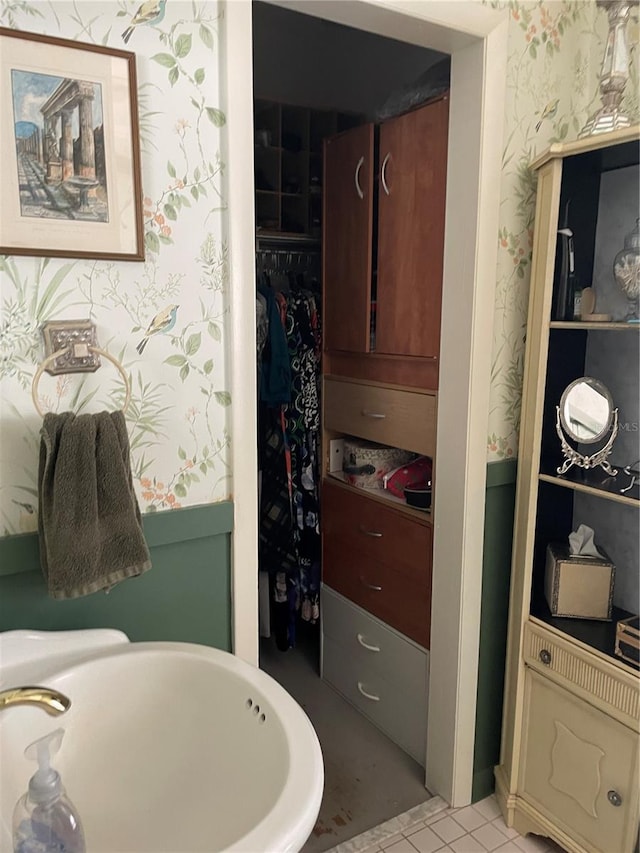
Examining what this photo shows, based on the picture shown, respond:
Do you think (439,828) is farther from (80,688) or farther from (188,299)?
(188,299)

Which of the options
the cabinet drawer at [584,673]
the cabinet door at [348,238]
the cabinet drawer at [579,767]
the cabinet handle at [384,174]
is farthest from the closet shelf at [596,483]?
the cabinet handle at [384,174]

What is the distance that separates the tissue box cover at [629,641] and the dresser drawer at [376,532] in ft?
1.90

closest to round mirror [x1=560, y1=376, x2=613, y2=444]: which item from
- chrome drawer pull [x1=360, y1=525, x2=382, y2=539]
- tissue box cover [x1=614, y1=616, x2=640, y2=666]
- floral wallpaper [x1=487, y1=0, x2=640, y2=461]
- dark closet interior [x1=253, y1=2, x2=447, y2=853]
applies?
floral wallpaper [x1=487, y1=0, x2=640, y2=461]

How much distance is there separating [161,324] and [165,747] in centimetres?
76

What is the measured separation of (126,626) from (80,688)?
27 cm

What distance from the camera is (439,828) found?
1919 millimetres

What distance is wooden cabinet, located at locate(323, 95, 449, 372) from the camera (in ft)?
6.18

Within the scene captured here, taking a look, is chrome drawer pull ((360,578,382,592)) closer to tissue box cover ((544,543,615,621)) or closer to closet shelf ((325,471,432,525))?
closet shelf ((325,471,432,525))

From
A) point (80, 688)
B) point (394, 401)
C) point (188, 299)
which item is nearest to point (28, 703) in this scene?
point (80, 688)

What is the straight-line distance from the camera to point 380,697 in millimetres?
2320

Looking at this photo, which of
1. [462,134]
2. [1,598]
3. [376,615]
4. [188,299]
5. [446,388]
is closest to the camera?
[1,598]

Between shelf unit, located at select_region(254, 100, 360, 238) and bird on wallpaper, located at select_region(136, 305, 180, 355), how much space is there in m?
1.38

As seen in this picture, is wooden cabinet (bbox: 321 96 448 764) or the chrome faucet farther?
wooden cabinet (bbox: 321 96 448 764)

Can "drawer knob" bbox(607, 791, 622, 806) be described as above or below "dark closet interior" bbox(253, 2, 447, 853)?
below
